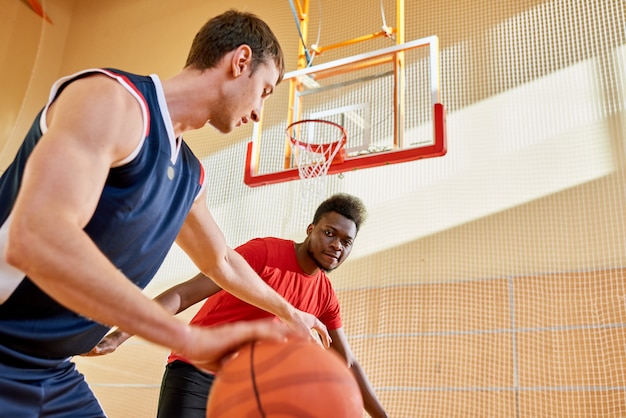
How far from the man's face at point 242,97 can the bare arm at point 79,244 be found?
1.55 feet

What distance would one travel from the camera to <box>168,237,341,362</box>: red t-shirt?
9.71 feet

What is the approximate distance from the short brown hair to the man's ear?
19 mm

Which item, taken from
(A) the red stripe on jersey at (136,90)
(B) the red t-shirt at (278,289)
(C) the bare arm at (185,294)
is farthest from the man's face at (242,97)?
(B) the red t-shirt at (278,289)

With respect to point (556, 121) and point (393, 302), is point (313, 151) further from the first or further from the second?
point (556, 121)

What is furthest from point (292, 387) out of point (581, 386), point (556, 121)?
point (556, 121)

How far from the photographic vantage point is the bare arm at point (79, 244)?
1160 mm

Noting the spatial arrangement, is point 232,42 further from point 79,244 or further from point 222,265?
point 79,244

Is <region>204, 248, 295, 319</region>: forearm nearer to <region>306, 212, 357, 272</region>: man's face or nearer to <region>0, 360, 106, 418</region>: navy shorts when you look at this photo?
<region>0, 360, 106, 418</region>: navy shorts

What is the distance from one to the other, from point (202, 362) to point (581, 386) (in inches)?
178

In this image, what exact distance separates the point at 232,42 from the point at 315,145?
11.5 feet

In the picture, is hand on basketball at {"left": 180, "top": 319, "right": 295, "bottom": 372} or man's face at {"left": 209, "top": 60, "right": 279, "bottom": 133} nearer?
hand on basketball at {"left": 180, "top": 319, "right": 295, "bottom": 372}

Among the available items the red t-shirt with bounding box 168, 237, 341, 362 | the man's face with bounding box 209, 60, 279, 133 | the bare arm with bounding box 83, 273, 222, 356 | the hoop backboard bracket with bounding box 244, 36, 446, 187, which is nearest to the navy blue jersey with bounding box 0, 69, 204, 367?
the man's face with bounding box 209, 60, 279, 133

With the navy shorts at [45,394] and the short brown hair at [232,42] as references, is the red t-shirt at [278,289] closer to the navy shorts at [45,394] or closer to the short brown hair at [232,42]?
the navy shorts at [45,394]

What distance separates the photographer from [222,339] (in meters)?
1.31
